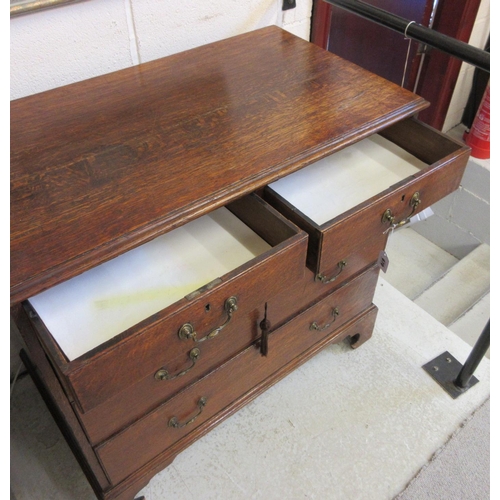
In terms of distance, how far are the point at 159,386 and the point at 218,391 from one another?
0.62 feet

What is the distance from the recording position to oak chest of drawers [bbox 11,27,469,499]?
27.3 inches

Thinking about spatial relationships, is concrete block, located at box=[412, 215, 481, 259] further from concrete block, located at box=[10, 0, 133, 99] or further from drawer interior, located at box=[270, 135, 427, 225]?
concrete block, located at box=[10, 0, 133, 99]

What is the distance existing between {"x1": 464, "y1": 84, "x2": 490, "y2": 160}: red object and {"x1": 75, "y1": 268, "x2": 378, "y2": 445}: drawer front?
3.26ft

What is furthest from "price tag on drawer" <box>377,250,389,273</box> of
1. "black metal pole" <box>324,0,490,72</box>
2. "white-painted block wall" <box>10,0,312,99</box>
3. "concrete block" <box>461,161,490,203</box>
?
"concrete block" <box>461,161,490,203</box>

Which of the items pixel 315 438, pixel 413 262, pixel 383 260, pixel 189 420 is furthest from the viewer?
pixel 413 262

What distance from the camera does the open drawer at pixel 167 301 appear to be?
2.13 feet

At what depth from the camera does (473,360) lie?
122cm

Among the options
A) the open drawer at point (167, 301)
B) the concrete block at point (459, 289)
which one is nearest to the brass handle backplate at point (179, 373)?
the open drawer at point (167, 301)

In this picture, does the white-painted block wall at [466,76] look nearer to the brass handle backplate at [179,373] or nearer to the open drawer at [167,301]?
the open drawer at [167,301]

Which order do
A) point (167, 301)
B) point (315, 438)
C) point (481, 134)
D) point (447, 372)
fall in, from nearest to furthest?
point (167, 301)
point (315, 438)
point (447, 372)
point (481, 134)

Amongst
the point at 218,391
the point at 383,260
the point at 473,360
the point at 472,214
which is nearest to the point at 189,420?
the point at 218,391

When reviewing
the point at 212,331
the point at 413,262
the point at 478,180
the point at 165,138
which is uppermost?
the point at 165,138

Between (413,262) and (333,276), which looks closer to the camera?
(333,276)

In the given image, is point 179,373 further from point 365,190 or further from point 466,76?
point 466,76
